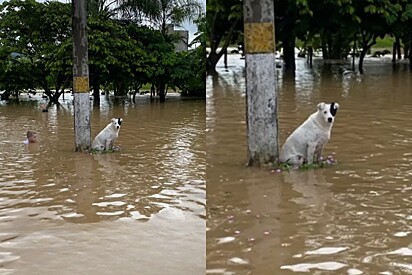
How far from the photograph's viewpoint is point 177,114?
51.4 feet

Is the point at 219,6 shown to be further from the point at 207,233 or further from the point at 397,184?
the point at 207,233

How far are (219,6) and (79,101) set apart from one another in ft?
19.6

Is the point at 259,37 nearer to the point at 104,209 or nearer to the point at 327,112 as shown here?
the point at 327,112

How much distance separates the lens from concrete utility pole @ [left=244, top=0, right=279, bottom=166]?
4668 mm

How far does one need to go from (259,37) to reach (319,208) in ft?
5.08

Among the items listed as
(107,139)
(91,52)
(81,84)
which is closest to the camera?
(107,139)

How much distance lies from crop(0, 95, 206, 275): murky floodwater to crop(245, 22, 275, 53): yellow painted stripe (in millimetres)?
1226

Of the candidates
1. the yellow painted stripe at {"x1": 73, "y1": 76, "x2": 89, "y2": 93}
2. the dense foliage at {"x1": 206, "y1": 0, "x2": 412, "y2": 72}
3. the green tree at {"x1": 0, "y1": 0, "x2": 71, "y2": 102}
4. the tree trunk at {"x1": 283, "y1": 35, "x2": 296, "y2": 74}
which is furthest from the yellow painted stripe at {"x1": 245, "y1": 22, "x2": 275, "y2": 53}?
the green tree at {"x1": 0, "y1": 0, "x2": 71, "y2": 102}

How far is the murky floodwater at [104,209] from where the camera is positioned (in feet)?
10.8

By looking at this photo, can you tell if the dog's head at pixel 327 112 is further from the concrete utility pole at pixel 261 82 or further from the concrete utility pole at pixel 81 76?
the concrete utility pole at pixel 81 76

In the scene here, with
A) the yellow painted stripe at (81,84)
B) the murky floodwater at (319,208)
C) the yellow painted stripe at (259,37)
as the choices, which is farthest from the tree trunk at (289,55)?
the yellow painted stripe at (259,37)

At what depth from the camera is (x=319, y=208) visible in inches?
147

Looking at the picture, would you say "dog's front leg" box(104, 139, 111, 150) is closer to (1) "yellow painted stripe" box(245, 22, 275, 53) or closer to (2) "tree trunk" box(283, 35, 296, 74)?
(1) "yellow painted stripe" box(245, 22, 275, 53)

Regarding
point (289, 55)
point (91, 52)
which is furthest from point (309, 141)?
point (91, 52)
